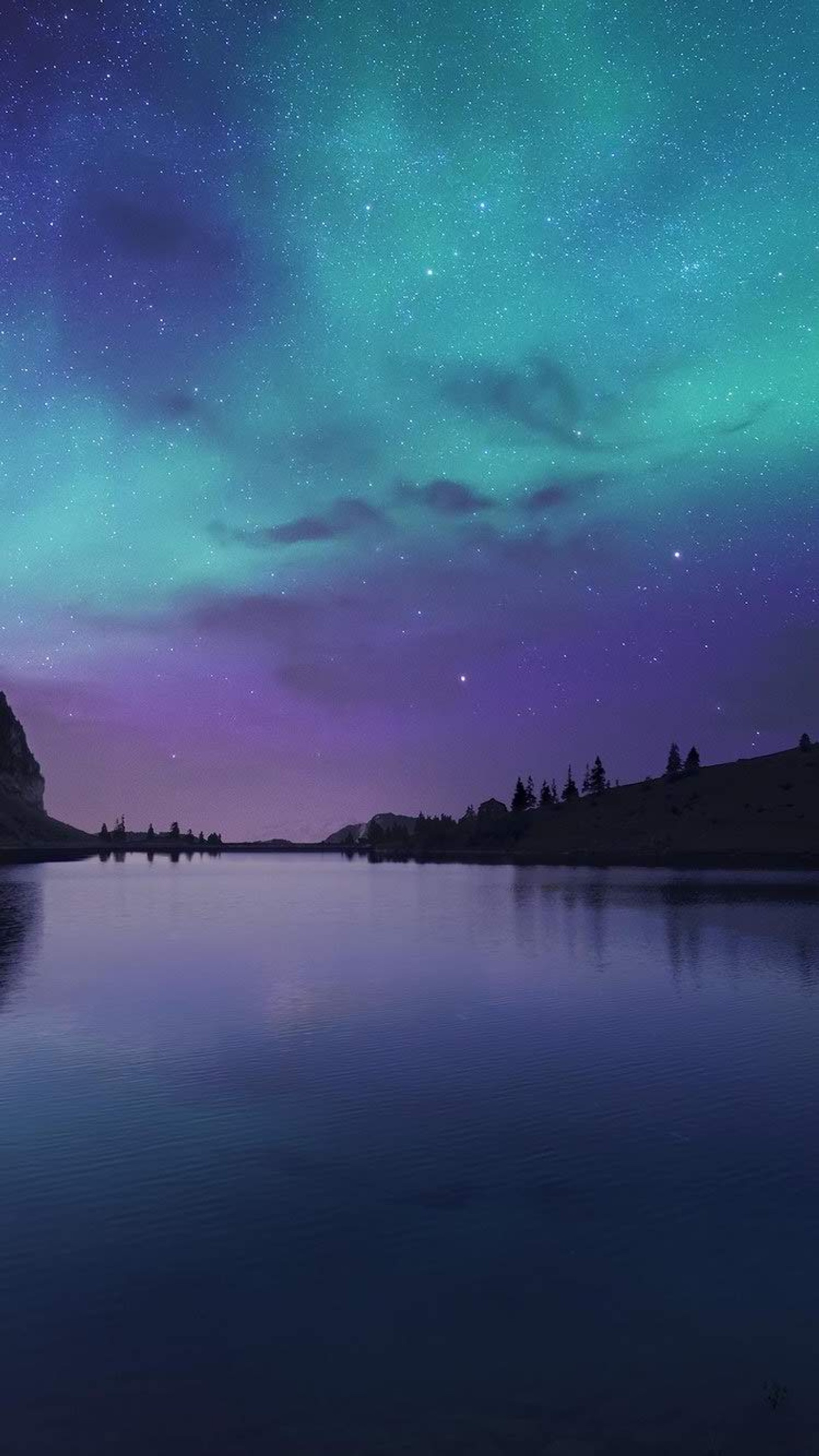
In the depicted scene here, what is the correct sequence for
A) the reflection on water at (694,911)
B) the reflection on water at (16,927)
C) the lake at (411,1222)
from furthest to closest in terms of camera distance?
the reflection on water at (694,911), the reflection on water at (16,927), the lake at (411,1222)

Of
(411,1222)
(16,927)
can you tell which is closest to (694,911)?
(16,927)

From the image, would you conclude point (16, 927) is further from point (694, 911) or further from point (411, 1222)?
point (411, 1222)

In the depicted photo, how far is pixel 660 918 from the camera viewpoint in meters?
89.0

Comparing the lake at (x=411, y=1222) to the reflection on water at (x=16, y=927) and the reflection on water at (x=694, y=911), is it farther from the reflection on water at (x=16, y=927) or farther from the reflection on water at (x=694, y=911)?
the reflection on water at (x=694, y=911)

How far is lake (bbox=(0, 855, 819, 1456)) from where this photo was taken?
13.4 m

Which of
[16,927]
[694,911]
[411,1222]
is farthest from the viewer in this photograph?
[694,911]

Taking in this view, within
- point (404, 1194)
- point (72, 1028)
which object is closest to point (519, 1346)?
point (404, 1194)

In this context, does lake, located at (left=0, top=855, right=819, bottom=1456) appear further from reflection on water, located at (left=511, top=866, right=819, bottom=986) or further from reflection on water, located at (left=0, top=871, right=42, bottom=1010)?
reflection on water, located at (left=511, top=866, right=819, bottom=986)

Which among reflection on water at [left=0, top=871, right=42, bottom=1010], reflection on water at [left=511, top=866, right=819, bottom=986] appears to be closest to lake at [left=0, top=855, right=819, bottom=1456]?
reflection on water at [left=0, top=871, right=42, bottom=1010]

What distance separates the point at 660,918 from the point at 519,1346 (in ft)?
254

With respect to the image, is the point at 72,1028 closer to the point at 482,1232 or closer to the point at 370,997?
the point at 370,997

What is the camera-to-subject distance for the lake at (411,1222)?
13.4 m

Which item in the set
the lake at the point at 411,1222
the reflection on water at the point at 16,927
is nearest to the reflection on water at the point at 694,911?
the lake at the point at 411,1222

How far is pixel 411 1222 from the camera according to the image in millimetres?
20109
